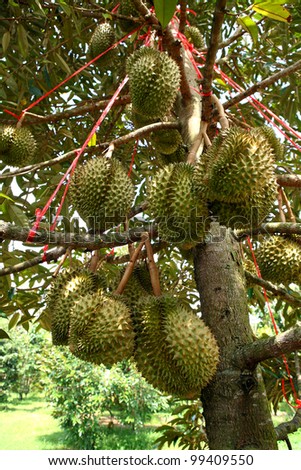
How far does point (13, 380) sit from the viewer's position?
1725 centimetres

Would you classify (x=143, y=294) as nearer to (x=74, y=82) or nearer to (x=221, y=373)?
(x=221, y=373)

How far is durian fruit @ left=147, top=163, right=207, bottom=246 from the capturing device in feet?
3.75

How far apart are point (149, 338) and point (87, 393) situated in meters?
9.46

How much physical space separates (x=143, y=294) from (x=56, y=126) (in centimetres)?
167

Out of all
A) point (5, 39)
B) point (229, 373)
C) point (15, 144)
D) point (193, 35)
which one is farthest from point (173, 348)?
point (193, 35)

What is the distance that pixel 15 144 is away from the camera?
5.93 ft

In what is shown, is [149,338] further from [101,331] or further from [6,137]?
[6,137]

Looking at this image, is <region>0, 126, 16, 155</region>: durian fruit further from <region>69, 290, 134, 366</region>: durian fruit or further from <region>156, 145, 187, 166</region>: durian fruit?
<region>69, 290, 134, 366</region>: durian fruit

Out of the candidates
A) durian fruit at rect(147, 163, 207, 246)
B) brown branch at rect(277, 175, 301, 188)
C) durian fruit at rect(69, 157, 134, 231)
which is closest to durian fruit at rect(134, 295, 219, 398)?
durian fruit at rect(147, 163, 207, 246)

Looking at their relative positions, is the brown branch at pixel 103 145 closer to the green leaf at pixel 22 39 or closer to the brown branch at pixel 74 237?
the brown branch at pixel 74 237

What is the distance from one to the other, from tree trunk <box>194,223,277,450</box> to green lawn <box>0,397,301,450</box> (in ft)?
27.7

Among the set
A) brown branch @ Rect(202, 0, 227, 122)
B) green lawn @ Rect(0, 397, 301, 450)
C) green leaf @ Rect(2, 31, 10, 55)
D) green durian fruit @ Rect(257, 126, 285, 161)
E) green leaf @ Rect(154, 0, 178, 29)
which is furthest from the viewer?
green lawn @ Rect(0, 397, 301, 450)

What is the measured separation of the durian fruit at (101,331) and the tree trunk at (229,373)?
0.26m

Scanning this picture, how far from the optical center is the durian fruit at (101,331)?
111cm
